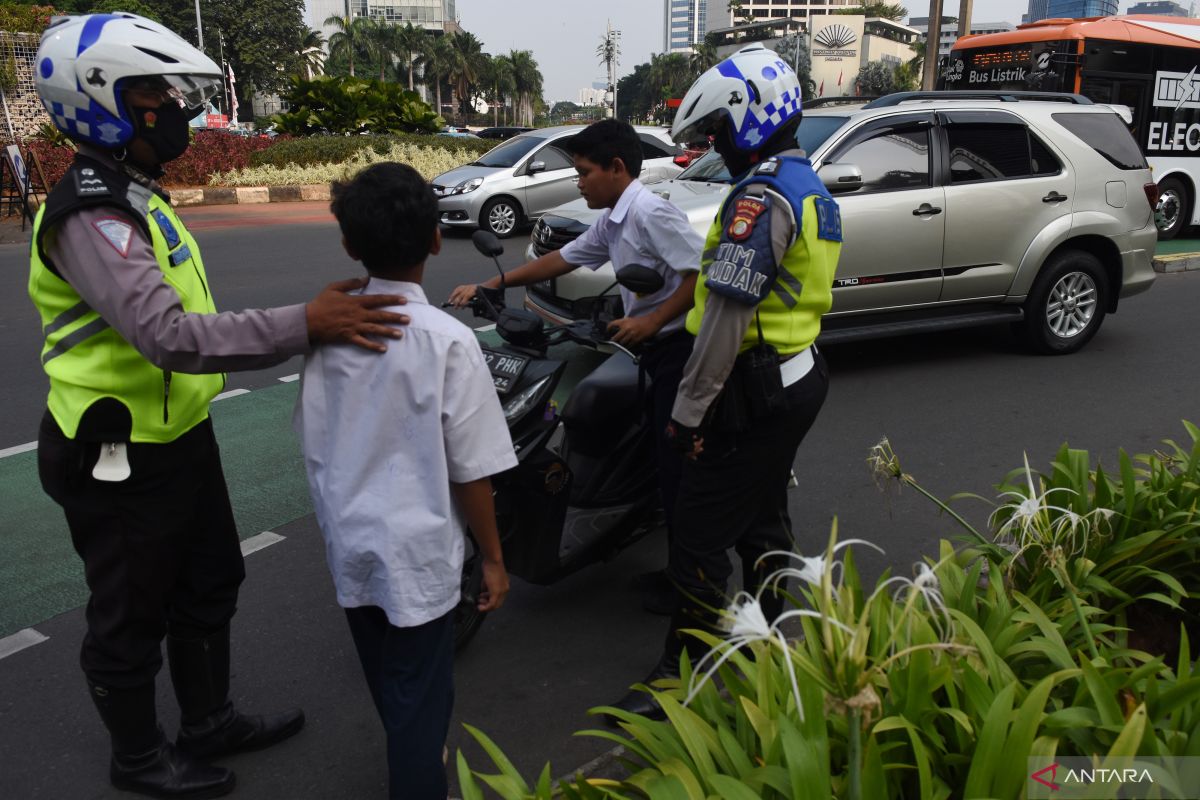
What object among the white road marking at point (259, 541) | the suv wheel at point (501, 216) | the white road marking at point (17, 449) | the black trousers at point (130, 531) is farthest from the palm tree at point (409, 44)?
the black trousers at point (130, 531)

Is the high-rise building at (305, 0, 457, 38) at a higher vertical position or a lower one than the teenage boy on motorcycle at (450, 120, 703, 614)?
higher

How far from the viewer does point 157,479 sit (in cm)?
245

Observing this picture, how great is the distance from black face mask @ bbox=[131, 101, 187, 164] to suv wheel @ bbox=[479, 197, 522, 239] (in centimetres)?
1209

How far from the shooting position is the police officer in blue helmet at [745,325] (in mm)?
2719

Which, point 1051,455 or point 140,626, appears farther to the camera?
point 1051,455

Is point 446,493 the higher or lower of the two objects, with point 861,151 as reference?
lower

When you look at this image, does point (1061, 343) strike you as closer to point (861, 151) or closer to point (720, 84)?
point (861, 151)

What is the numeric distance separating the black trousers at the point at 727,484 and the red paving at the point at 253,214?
44.9 ft

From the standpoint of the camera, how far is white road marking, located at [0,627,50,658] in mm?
3475

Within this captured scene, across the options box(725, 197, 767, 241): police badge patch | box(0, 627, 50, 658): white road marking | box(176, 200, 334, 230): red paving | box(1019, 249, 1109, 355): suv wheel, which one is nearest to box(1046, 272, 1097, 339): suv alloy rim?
box(1019, 249, 1109, 355): suv wheel

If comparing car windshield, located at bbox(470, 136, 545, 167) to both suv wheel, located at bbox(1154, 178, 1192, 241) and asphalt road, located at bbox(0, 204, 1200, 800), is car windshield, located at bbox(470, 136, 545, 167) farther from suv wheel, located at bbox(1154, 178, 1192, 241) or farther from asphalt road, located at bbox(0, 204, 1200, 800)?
suv wheel, located at bbox(1154, 178, 1192, 241)

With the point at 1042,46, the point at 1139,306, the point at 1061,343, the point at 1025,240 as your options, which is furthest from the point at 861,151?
the point at 1042,46

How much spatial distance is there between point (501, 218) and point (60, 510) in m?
10.4

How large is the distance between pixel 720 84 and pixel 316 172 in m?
19.0
